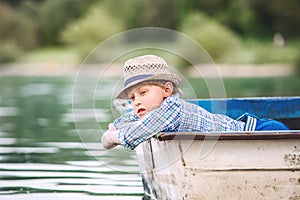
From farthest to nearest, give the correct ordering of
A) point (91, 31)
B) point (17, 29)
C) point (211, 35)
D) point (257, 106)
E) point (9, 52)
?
point (17, 29), point (91, 31), point (9, 52), point (211, 35), point (257, 106)

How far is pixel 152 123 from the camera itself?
7652mm

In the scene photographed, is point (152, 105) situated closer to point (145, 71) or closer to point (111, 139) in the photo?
point (145, 71)

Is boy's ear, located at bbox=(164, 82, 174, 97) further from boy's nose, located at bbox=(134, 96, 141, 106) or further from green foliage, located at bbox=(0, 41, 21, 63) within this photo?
green foliage, located at bbox=(0, 41, 21, 63)

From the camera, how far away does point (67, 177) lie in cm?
1109

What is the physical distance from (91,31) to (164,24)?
542 cm

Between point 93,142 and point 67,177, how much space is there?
387cm

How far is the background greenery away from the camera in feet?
185

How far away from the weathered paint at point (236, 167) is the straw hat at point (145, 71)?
457 mm

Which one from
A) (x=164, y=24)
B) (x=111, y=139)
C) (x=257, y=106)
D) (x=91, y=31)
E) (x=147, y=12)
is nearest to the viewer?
(x=111, y=139)

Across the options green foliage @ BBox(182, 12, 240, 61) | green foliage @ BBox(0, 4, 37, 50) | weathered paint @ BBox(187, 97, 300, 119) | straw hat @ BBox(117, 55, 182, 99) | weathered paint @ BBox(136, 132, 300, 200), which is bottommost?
weathered paint @ BBox(136, 132, 300, 200)

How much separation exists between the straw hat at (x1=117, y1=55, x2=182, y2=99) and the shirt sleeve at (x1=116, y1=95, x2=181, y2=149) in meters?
0.16

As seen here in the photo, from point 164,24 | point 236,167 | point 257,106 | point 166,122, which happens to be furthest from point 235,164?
point 164,24

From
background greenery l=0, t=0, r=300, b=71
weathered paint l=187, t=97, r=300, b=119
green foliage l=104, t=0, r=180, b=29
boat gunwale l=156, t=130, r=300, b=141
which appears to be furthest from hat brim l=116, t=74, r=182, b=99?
green foliage l=104, t=0, r=180, b=29

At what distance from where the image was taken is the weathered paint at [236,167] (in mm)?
7684
